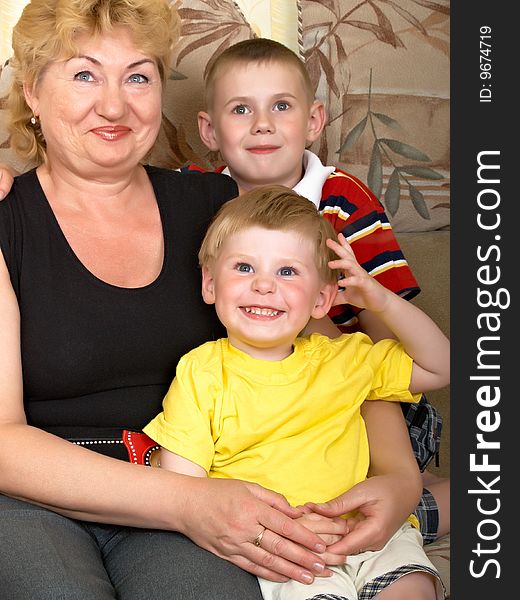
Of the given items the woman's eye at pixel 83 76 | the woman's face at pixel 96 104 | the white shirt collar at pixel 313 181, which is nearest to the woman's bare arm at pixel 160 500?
the woman's face at pixel 96 104

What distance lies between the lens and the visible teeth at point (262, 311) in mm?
1628

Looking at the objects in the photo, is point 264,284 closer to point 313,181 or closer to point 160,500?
point 160,500

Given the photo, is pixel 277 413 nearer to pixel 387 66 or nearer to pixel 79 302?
pixel 79 302

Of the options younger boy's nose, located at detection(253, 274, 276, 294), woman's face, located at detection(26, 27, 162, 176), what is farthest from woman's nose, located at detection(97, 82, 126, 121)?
younger boy's nose, located at detection(253, 274, 276, 294)

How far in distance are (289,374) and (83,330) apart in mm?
340

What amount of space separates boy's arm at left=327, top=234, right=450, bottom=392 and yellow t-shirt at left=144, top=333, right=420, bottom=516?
93 mm

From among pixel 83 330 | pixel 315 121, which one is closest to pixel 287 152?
pixel 315 121

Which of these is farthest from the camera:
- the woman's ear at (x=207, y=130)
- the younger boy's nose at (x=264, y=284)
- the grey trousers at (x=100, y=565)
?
the woman's ear at (x=207, y=130)

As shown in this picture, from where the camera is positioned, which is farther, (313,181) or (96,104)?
(313,181)

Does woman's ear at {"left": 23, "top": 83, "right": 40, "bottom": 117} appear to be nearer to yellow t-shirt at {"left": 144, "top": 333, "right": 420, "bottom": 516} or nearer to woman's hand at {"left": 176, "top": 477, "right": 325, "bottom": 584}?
yellow t-shirt at {"left": 144, "top": 333, "right": 420, "bottom": 516}

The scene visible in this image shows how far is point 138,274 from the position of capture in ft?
5.73

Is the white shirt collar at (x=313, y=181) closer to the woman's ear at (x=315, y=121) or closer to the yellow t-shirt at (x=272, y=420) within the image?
the woman's ear at (x=315, y=121)

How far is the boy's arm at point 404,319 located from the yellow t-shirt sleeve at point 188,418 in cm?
28

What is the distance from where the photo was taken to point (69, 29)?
1680 millimetres
